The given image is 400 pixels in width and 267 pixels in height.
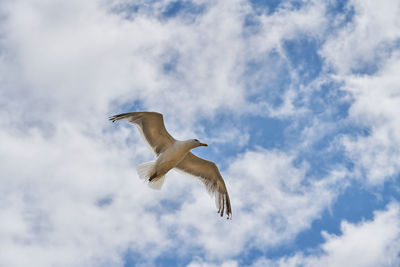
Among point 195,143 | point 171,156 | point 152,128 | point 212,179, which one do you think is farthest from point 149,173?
point 212,179

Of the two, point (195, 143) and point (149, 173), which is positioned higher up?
point (195, 143)

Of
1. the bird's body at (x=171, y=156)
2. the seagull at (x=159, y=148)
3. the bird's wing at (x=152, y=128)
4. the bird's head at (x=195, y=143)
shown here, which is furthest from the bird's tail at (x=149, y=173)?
the bird's head at (x=195, y=143)

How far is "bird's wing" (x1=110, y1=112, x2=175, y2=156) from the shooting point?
14227 mm

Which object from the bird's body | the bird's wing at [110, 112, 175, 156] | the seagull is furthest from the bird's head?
the bird's wing at [110, 112, 175, 156]

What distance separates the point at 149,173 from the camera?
14.4 m

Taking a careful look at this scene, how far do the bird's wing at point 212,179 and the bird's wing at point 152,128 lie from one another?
39.5 inches

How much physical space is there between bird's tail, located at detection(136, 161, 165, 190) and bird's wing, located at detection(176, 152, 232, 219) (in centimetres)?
125

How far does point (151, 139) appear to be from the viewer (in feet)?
48.3

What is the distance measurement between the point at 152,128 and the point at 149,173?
131 cm

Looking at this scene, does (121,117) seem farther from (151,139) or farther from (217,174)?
(217,174)

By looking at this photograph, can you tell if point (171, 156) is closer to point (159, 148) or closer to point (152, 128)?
point (159, 148)

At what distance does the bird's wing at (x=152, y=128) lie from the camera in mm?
14227

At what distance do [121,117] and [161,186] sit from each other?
232 centimetres

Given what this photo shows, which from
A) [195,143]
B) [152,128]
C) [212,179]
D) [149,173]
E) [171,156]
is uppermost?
[152,128]
